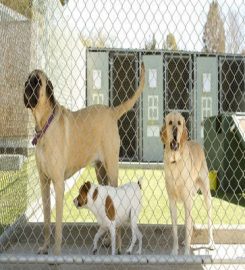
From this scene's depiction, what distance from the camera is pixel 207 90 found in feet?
61.1

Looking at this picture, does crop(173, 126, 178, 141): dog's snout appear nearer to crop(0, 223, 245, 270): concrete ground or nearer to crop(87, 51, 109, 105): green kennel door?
crop(0, 223, 245, 270): concrete ground

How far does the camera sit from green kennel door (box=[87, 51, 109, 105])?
52.8ft

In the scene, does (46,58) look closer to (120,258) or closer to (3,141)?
(3,141)

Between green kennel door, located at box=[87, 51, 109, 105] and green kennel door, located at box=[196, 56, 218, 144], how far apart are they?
3.48 m

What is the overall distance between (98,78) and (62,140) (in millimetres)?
11900

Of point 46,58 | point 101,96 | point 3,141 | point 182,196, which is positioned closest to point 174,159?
point 182,196

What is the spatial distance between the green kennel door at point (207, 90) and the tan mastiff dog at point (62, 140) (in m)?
13.3

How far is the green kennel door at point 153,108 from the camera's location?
18.4 meters

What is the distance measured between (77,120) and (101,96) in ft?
38.5

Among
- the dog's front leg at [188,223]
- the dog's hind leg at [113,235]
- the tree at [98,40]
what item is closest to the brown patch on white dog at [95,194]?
the dog's hind leg at [113,235]

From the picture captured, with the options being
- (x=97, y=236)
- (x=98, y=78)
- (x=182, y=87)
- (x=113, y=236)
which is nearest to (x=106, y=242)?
(x=97, y=236)

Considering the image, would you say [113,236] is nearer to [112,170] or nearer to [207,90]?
[112,170]

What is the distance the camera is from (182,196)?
16.2 ft

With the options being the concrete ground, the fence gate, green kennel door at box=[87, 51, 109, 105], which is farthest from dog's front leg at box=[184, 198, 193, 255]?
the fence gate
